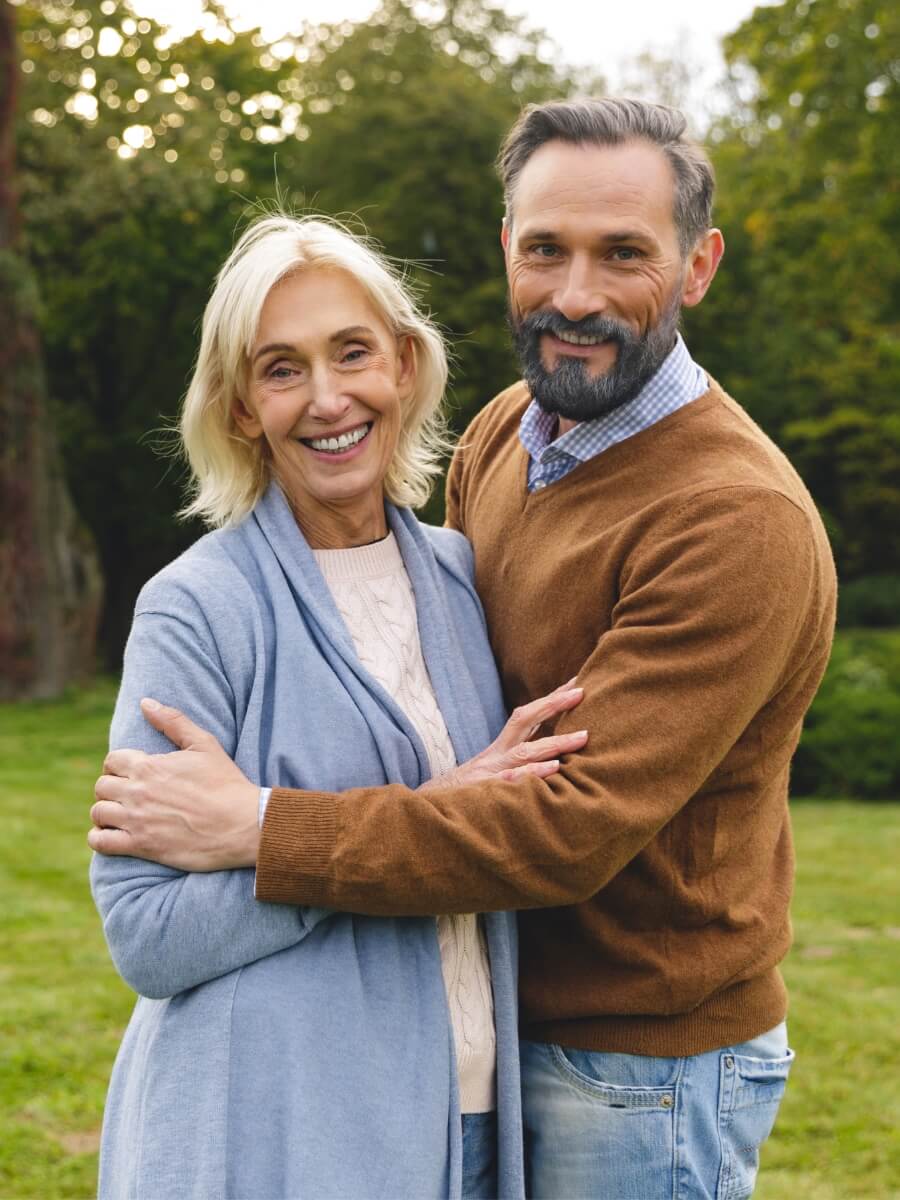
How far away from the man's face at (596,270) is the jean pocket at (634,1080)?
4.15ft

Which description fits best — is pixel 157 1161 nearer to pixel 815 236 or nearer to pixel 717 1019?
pixel 717 1019

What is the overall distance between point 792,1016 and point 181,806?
4.76 meters

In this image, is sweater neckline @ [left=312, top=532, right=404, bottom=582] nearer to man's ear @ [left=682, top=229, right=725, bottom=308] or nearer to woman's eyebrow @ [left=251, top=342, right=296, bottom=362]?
woman's eyebrow @ [left=251, top=342, right=296, bottom=362]

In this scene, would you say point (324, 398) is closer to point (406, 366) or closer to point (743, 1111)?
point (406, 366)

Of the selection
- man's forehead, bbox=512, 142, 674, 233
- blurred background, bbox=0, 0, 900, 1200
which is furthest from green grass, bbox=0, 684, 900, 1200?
man's forehead, bbox=512, 142, 674, 233

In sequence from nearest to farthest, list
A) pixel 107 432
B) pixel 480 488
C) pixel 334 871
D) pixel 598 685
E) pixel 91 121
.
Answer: pixel 334 871, pixel 598 685, pixel 480 488, pixel 91 121, pixel 107 432

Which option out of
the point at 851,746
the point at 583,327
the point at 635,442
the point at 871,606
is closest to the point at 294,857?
the point at 635,442

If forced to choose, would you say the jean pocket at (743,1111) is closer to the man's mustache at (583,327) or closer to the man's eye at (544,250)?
the man's mustache at (583,327)

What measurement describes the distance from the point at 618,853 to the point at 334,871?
503 millimetres

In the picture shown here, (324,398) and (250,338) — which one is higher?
(250,338)

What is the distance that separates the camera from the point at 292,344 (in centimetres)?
268

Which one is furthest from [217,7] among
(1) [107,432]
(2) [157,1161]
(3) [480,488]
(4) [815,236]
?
(2) [157,1161]

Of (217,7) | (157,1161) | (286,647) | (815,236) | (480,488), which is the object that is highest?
(217,7)

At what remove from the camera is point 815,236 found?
61.9 ft
